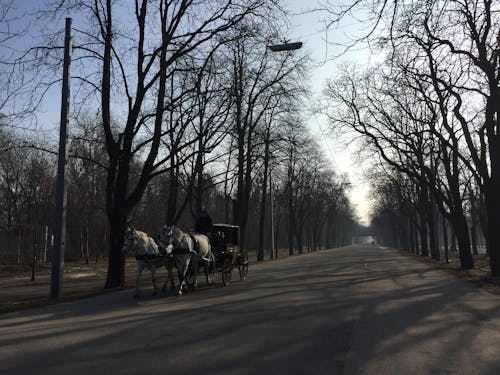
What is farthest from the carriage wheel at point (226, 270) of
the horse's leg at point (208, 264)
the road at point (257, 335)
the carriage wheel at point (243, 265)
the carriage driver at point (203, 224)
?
the road at point (257, 335)

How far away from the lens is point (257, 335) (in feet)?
27.1

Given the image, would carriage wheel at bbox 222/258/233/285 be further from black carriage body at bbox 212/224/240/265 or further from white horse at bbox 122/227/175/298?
white horse at bbox 122/227/175/298

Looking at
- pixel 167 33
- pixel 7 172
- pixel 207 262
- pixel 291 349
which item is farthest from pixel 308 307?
pixel 7 172

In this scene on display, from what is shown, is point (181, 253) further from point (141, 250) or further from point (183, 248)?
point (141, 250)

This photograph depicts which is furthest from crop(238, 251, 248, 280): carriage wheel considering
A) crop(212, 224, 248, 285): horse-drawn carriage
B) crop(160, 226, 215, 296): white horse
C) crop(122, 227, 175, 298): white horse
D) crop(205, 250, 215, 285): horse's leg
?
crop(122, 227, 175, 298): white horse

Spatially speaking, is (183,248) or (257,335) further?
(183,248)

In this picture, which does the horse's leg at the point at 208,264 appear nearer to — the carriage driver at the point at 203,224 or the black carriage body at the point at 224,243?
the black carriage body at the point at 224,243

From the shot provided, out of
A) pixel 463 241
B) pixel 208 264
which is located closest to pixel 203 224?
pixel 208 264

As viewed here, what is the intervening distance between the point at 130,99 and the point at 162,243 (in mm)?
6946

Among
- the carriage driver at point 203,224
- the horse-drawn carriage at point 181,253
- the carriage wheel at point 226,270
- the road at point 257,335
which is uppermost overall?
the carriage driver at point 203,224

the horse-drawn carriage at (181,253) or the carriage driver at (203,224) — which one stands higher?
the carriage driver at (203,224)

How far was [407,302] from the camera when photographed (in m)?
12.8

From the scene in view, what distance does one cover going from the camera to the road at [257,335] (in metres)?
6.39

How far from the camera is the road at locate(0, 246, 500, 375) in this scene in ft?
21.0
